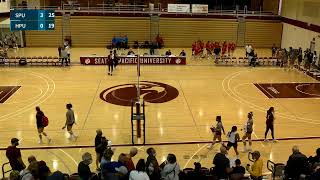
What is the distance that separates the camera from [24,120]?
17859mm

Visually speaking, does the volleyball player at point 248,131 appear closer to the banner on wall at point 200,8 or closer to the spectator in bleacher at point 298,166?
the spectator in bleacher at point 298,166

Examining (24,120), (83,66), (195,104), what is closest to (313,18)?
(195,104)

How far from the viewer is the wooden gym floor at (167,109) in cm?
1488

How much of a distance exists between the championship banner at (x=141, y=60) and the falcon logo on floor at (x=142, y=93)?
5.88 m

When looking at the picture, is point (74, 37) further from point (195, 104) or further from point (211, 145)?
point (211, 145)

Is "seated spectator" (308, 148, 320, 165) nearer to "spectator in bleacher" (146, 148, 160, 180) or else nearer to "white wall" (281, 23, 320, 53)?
"spectator in bleacher" (146, 148, 160, 180)

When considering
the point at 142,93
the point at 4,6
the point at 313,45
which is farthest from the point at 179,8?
the point at 142,93

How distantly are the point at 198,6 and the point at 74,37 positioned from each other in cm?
1236

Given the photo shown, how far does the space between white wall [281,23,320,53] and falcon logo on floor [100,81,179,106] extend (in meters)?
13.7

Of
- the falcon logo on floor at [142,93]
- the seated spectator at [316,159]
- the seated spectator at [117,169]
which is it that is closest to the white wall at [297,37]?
the falcon logo on floor at [142,93]

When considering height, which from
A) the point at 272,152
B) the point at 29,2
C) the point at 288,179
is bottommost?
the point at 272,152

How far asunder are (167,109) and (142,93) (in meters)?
3.05

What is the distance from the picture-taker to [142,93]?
22281 mm
